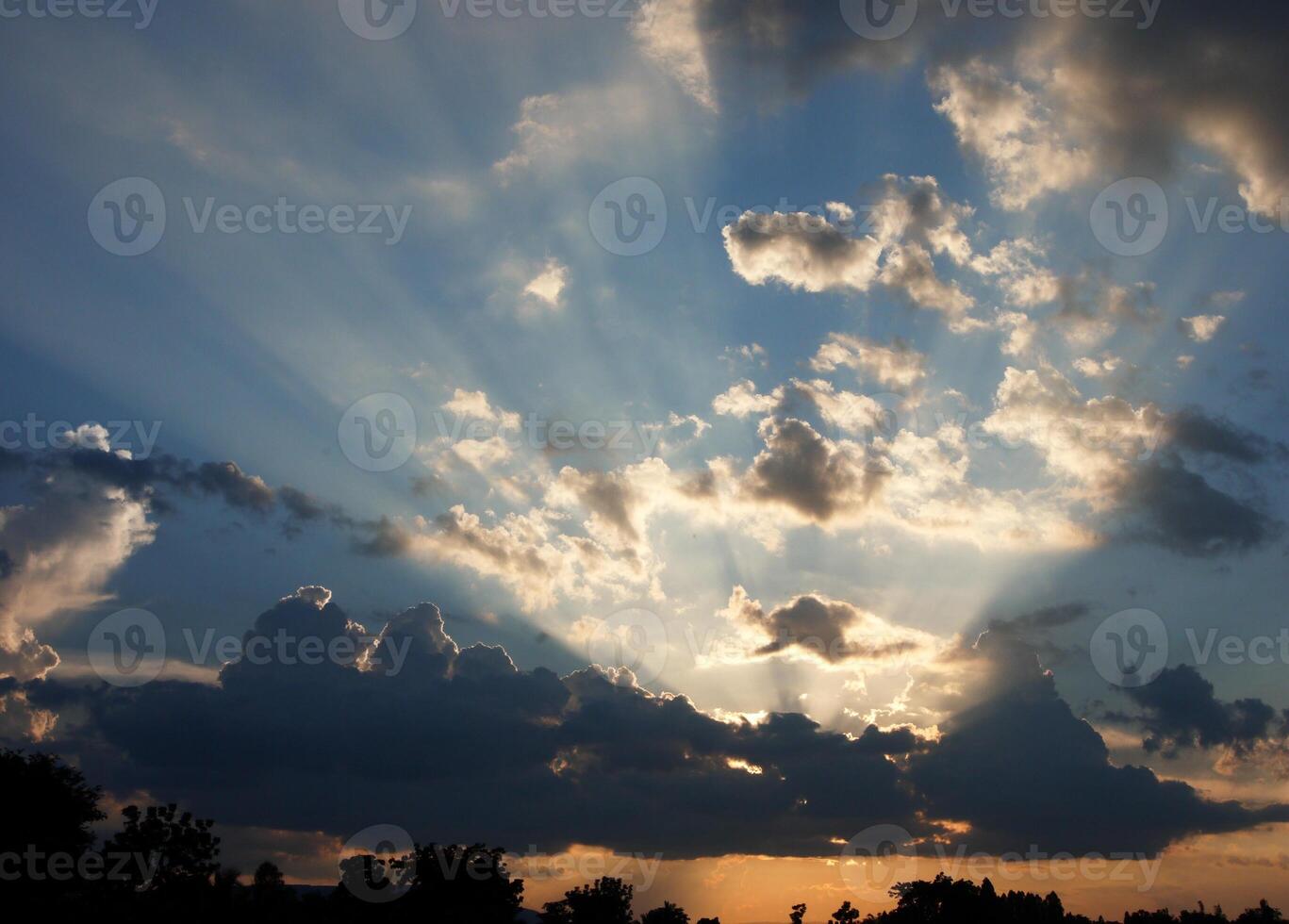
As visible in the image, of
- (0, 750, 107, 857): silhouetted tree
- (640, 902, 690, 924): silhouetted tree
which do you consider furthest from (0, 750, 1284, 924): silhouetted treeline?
(640, 902, 690, 924): silhouetted tree

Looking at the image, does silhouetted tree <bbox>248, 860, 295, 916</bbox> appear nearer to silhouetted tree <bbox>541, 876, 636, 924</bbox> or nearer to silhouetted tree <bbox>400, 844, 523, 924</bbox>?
silhouetted tree <bbox>400, 844, 523, 924</bbox>

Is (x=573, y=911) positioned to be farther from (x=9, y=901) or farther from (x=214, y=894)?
(x=9, y=901)

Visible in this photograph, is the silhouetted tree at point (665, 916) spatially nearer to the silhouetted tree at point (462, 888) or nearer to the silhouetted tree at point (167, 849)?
the silhouetted tree at point (462, 888)

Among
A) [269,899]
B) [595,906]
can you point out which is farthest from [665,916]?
[269,899]

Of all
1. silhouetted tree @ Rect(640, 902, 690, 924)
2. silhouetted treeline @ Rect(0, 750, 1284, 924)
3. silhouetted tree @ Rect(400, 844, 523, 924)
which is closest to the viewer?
silhouetted treeline @ Rect(0, 750, 1284, 924)

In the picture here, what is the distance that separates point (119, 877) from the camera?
88375 mm

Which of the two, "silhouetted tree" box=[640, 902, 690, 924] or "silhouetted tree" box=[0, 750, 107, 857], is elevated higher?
"silhouetted tree" box=[0, 750, 107, 857]

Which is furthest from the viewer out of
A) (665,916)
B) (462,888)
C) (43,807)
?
(665,916)

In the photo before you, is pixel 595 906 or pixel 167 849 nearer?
pixel 167 849

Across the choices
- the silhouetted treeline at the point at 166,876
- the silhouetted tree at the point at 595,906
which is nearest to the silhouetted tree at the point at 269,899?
the silhouetted treeline at the point at 166,876

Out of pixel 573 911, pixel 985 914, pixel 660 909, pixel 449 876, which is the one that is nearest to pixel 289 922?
pixel 449 876

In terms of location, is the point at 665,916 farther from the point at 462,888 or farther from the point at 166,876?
the point at 166,876

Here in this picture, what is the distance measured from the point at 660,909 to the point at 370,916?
92.2m

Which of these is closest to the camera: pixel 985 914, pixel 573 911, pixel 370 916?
pixel 370 916
